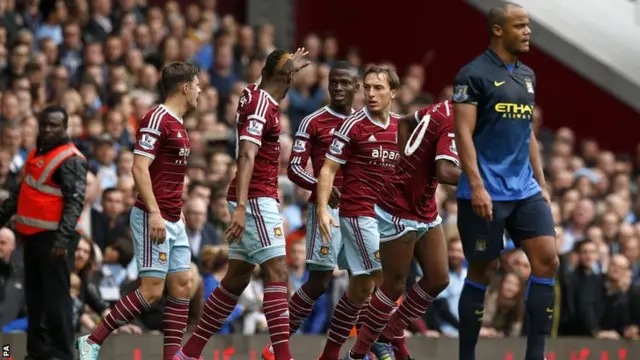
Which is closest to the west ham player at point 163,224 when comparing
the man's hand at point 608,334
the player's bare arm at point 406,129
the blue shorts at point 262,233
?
the blue shorts at point 262,233

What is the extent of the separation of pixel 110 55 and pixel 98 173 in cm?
312

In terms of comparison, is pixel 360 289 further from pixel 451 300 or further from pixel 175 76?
pixel 451 300

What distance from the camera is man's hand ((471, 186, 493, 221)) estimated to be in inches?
443

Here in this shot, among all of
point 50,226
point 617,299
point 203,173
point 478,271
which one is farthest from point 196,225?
point 478,271

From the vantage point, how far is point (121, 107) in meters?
19.3

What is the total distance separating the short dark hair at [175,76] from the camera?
12.9 metres

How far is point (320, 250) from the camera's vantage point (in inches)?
537

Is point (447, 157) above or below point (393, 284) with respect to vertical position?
above

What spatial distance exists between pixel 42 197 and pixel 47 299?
2.83 ft

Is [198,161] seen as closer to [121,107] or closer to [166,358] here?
[121,107]

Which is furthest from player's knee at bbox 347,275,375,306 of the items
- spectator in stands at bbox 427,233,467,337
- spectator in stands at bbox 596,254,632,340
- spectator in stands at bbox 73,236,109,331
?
spectator in stands at bbox 596,254,632,340

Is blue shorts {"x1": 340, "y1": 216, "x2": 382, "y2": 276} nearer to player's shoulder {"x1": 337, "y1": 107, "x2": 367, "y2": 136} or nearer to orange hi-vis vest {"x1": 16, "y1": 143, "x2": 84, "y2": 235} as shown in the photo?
player's shoulder {"x1": 337, "y1": 107, "x2": 367, "y2": 136}

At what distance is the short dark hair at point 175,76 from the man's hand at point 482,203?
9.23 feet

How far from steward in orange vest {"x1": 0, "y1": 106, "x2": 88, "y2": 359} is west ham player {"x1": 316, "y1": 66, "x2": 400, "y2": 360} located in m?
2.23
